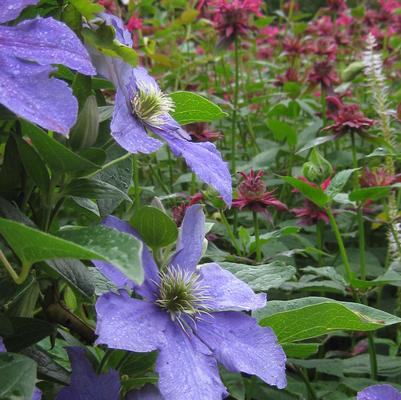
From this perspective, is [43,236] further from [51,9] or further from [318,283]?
[318,283]

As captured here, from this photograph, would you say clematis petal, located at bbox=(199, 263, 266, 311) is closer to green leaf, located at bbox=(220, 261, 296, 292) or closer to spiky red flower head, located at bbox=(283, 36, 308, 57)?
green leaf, located at bbox=(220, 261, 296, 292)

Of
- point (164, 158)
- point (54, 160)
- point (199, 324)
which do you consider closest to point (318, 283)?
point (199, 324)

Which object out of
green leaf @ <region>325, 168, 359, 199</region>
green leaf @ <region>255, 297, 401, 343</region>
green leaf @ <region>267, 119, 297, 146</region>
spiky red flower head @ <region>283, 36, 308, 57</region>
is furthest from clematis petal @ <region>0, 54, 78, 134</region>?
spiky red flower head @ <region>283, 36, 308, 57</region>

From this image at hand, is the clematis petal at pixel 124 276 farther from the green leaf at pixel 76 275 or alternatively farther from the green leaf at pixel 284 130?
the green leaf at pixel 284 130

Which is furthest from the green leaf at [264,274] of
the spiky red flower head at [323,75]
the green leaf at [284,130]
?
the spiky red flower head at [323,75]

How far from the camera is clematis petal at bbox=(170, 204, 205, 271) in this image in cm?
50

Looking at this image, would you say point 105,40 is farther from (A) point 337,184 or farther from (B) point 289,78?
(B) point 289,78

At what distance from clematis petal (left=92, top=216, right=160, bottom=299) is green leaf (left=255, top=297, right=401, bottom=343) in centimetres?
9

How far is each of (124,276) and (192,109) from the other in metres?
0.17

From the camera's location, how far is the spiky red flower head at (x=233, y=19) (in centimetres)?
166

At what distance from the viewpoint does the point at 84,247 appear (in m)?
0.34

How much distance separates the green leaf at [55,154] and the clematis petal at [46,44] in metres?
0.04

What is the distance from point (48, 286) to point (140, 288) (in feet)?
0.22

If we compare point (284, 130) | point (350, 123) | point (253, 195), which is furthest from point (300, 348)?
point (284, 130)
